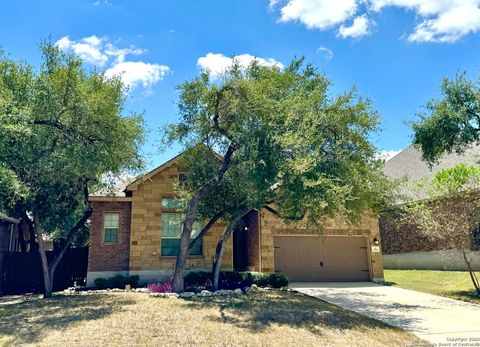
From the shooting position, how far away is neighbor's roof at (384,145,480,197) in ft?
70.2

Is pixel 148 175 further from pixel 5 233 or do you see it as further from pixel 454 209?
pixel 454 209

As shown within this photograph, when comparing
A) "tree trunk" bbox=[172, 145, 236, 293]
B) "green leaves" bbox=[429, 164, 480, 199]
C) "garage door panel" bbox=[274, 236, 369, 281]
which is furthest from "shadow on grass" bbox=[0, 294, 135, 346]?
"green leaves" bbox=[429, 164, 480, 199]

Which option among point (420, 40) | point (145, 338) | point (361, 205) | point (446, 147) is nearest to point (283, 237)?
point (361, 205)

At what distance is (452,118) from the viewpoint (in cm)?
1469

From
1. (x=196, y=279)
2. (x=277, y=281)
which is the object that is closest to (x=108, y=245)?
(x=196, y=279)

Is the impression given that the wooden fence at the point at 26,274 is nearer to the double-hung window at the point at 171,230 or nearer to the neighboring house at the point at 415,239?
the double-hung window at the point at 171,230

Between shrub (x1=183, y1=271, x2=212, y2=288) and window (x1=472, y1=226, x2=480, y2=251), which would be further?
window (x1=472, y1=226, x2=480, y2=251)

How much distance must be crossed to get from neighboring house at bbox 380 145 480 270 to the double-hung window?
10.0 metres

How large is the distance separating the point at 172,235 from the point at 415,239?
1428cm

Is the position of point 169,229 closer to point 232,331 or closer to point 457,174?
point 232,331

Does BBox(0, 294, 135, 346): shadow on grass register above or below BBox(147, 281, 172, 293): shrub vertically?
below

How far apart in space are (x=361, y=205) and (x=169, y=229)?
8990 millimetres

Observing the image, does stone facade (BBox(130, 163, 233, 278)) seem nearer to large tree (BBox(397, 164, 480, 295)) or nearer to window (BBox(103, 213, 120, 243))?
window (BBox(103, 213, 120, 243))

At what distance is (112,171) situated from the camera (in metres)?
15.0
